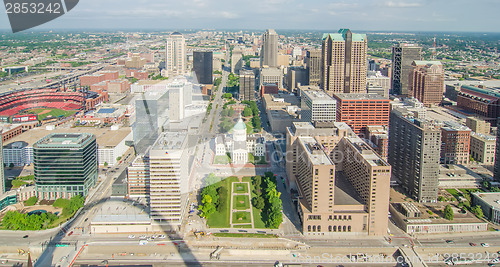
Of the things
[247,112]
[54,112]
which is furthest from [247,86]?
[54,112]

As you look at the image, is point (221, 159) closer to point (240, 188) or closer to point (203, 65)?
point (240, 188)

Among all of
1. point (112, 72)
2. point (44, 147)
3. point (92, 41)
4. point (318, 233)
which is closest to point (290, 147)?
point (318, 233)

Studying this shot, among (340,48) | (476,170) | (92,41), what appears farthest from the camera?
(92,41)

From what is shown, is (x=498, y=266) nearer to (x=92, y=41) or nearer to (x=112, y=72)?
(x=112, y=72)

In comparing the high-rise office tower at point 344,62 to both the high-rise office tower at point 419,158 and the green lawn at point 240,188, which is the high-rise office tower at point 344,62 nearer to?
the high-rise office tower at point 419,158

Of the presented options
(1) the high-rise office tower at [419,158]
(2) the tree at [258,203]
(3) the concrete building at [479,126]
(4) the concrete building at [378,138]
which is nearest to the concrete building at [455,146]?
(4) the concrete building at [378,138]

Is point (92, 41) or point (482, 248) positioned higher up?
point (92, 41)
